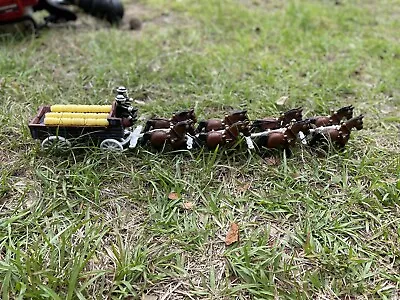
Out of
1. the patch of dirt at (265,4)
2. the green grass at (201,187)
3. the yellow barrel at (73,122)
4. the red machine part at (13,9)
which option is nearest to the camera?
the green grass at (201,187)

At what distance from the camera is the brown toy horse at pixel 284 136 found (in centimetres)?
208

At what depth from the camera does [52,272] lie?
1.56 metres

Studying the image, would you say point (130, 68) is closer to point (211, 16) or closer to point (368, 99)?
point (211, 16)

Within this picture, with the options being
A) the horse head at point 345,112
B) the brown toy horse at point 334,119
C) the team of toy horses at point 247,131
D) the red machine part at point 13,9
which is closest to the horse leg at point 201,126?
the team of toy horses at point 247,131

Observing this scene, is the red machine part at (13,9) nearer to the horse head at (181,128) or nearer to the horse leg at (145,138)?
the horse leg at (145,138)

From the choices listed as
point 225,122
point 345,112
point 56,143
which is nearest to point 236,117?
point 225,122

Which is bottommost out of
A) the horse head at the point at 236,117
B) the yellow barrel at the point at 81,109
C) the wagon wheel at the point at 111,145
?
the wagon wheel at the point at 111,145

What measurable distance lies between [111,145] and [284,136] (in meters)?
0.79

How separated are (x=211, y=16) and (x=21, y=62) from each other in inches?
61.4

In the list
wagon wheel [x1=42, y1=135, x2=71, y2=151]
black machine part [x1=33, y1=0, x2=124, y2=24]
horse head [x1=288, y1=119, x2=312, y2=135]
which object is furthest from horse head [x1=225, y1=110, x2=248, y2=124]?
black machine part [x1=33, y1=0, x2=124, y2=24]

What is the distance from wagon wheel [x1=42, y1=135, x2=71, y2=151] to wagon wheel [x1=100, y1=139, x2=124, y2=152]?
0.15 m

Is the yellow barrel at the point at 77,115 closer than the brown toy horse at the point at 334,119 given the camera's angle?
Yes

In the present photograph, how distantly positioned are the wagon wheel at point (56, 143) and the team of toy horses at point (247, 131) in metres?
0.34

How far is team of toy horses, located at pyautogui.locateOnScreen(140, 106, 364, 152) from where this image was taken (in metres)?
2.06
